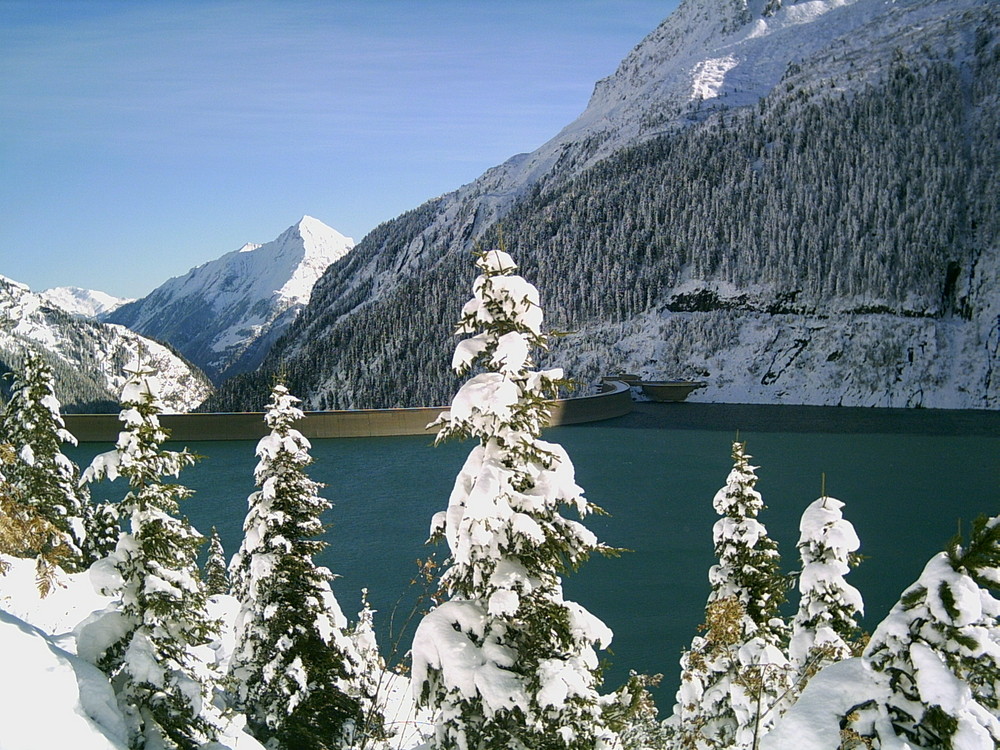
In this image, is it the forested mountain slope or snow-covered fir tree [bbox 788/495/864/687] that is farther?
the forested mountain slope

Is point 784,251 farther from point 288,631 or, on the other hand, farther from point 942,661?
point 942,661

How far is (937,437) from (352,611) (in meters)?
57.4

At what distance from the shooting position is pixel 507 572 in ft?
22.8

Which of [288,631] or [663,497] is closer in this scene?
[288,631]

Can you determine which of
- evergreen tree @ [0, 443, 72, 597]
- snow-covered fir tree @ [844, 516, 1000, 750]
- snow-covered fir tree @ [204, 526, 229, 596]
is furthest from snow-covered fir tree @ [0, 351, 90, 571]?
snow-covered fir tree @ [844, 516, 1000, 750]

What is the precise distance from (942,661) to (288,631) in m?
9.51

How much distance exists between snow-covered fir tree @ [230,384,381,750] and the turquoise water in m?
3.87

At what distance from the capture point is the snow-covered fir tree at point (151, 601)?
27.4 feet

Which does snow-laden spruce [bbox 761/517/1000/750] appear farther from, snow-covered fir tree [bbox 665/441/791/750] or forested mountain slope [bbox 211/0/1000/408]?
forested mountain slope [bbox 211/0/1000/408]

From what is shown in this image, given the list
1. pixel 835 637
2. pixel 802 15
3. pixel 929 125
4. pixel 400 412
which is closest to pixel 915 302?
pixel 929 125

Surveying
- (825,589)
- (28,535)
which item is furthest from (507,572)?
(825,589)

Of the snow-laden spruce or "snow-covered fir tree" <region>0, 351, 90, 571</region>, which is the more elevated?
"snow-covered fir tree" <region>0, 351, 90, 571</region>

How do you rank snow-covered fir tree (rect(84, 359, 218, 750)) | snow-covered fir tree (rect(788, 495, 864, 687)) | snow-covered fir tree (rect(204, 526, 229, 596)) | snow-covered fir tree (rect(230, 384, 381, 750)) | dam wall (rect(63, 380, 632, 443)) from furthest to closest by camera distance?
dam wall (rect(63, 380, 632, 443)) → snow-covered fir tree (rect(204, 526, 229, 596)) → snow-covered fir tree (rect(230, 384, 381, 750)) → snow-covered fir tree (rect(788, 495, 864, 687)) → snow-covered fir tree (rect(84, 359, 218, 750))

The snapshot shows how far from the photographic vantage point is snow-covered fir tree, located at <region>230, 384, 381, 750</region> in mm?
11594
